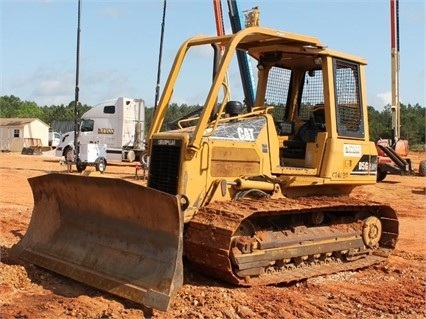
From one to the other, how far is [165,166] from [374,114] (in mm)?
48858

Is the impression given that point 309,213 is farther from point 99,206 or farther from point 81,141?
point 81,141

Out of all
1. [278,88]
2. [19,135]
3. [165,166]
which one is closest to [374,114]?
[19,135]

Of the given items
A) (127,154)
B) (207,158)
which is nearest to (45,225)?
(207,158)

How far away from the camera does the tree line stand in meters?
37.5

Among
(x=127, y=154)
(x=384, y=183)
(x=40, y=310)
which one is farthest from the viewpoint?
(x=127, y=154)

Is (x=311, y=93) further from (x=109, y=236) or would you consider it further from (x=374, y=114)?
(x=374, y=114)

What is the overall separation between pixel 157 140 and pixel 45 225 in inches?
72.8

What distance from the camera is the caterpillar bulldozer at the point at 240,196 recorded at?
237 inches

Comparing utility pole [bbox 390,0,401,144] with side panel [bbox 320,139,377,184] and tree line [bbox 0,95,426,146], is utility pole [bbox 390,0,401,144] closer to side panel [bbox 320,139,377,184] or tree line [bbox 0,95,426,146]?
tree line [bbox 0,95,426,146]

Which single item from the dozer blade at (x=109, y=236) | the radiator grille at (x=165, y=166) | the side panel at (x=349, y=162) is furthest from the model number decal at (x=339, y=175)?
the dozer blade at (x=109, y=236)

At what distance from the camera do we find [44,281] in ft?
21.2

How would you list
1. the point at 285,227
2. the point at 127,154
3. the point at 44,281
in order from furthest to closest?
the point at 127,154 < the point at 285,227 < the point at 44,281

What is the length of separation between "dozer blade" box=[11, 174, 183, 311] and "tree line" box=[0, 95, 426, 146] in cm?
1203

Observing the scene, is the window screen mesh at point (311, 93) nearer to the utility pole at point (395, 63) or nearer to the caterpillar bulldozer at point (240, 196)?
the caterpillar bulldozer at point (240, 196)
